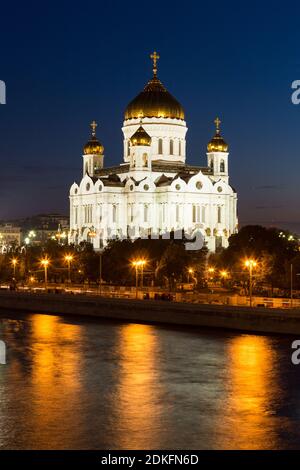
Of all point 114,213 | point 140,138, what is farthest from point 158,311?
point 114,213

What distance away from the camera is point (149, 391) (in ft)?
91.2

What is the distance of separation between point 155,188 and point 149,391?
4893 cm

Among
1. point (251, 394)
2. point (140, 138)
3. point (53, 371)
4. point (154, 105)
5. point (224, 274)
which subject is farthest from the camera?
point (154, 105)

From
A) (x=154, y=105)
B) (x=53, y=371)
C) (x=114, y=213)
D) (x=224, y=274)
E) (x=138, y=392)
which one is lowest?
(x=138, y=392)

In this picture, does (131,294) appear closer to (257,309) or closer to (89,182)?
(257,309)

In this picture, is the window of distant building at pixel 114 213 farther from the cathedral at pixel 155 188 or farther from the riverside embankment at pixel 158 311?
the riverside embankment at pixel 158 311

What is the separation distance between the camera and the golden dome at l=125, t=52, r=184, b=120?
3100 inches

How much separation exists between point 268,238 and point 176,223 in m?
18.5

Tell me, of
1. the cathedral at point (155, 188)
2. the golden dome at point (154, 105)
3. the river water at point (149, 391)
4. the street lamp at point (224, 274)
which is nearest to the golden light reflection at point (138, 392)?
the river water at point (149, 391)

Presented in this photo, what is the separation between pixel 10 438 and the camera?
2252 centimetres

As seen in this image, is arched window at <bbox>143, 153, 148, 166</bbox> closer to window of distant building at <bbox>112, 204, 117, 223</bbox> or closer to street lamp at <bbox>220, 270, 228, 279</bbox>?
window of distant building at <bbox>112, 204, 117, 223</bbox>

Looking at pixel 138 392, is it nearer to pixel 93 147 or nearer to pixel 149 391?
pixel 149 391
